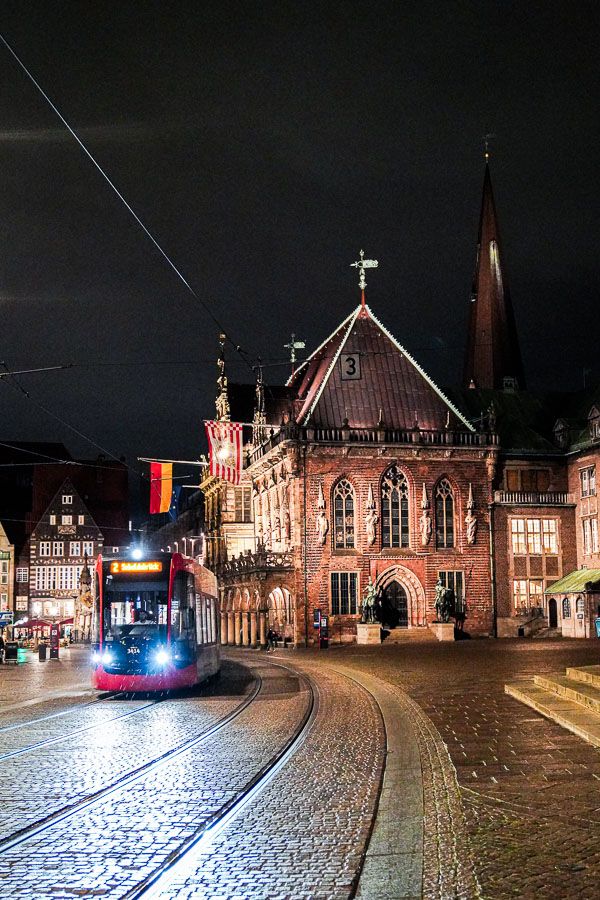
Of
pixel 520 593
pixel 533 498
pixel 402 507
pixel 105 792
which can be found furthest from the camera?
pixel 533 498

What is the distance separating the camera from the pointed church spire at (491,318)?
76.2 meters

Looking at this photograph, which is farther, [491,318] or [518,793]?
[491,318]

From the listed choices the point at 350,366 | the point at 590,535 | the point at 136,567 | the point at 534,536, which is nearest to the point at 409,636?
the point at 534,536

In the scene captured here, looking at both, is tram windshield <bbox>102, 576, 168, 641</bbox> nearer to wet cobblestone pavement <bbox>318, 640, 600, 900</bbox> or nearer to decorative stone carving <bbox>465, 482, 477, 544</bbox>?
wet cobblestone pavement <bbox>318, 640, 600, 900</bbox>

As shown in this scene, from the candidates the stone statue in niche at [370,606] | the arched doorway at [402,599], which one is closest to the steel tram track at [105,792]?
the stone statue in niche at [370,606]

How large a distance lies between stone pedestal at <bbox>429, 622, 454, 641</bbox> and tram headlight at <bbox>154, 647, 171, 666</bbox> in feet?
108

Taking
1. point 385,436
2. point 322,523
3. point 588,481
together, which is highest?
point 385,436

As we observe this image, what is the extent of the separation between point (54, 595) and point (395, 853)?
8820cm

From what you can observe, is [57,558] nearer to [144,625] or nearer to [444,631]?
[444,631]

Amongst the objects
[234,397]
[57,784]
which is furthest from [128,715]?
[234,397]

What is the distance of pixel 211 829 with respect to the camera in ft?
28.5

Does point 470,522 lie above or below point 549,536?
above

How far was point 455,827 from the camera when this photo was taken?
28.2ft

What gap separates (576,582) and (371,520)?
10.5 m
